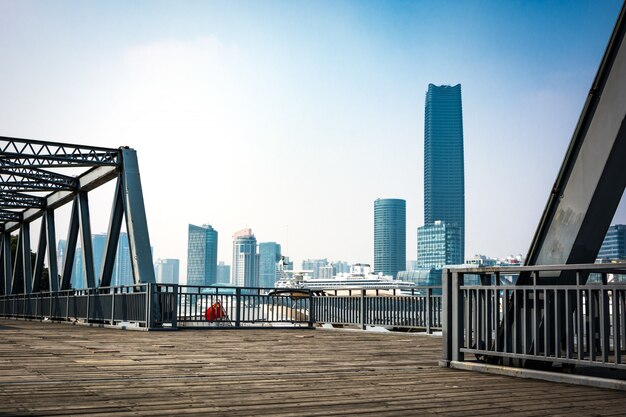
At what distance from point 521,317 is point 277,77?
96.9ft

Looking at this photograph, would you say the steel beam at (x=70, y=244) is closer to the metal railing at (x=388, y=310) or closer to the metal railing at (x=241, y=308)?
the metal railing at (x=241, y=308)

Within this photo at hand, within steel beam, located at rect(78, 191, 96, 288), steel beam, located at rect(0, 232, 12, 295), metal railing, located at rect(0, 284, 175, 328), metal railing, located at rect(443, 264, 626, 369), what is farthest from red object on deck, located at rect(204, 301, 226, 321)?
steel beam, located at rect(0, 232, 12, 295)

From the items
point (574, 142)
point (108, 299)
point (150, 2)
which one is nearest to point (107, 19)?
point (150, 2)

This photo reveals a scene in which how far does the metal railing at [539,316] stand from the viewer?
5723mm

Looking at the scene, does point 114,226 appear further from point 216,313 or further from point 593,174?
point 593,174

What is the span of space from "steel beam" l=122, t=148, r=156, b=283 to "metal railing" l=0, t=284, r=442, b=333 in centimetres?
121

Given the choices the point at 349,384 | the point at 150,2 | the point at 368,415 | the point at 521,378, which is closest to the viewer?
the point at 368,415

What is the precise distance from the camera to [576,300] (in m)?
6.11

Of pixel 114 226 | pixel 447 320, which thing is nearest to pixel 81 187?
pixel 114 226

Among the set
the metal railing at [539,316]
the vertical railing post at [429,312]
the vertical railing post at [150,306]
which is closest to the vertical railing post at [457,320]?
the metal railing at [539,316]

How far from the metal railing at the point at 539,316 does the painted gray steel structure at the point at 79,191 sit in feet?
49.3

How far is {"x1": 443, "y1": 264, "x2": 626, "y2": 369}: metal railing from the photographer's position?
18.8 feet

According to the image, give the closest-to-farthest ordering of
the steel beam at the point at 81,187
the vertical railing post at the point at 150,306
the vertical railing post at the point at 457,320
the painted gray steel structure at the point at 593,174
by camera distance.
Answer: the painted gray steel structure at the point at 593,174
the vertical railing post at the point at 457,320
the vertical railing post at the point at 150,306
the steel beam at the point at 81,187

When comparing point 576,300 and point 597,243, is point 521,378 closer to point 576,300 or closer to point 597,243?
point 576,300
